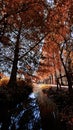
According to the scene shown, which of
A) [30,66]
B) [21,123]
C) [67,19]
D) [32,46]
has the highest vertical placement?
[67,19]

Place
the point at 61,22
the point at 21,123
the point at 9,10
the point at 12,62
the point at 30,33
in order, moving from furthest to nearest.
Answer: the point at 12,62, the point at 30,33, the point at 61,22, the point at 9,10, the point at 21,123

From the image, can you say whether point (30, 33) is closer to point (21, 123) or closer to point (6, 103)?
point (6, 103)

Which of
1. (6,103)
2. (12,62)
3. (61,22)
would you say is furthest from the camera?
(12,62)

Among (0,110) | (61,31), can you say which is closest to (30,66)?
(61,31)

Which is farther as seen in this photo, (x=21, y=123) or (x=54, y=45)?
(x=54, y=45)

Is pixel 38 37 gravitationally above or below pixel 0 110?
above

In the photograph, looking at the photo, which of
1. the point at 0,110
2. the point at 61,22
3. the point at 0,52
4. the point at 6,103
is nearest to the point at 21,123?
the point at 0,110

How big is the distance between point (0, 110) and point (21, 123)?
14.4 feet

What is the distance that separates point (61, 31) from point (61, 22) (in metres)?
1.05

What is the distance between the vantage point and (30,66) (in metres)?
29.6

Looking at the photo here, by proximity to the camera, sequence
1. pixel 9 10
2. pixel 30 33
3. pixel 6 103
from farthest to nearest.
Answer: pixel 30 33, pixel 6 103, pixel 9 10

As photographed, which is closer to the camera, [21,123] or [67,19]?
[21,123]

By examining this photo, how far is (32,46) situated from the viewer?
30.7m

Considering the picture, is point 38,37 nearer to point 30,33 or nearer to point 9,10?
point 30,33
